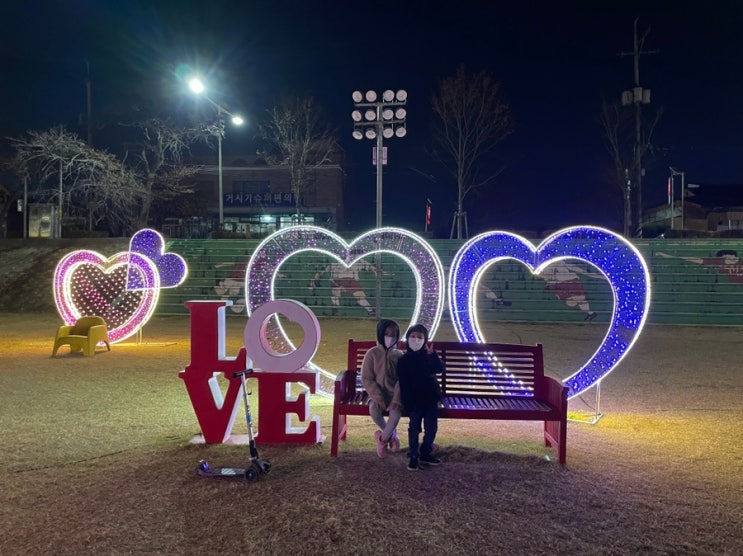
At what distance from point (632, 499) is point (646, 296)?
2763 mm

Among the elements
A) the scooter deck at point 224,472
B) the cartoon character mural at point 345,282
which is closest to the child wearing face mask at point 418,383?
the scooter deck at point 224,472

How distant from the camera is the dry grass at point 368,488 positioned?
11.3 ft

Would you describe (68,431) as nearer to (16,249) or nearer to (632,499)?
(632,499)

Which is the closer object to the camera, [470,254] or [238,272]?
[470,254]

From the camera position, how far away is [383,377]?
5098 millimetres

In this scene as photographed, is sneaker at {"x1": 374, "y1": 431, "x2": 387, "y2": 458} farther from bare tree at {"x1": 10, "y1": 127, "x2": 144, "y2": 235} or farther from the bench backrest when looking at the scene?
bare tree at {"x1": 10, "y1": 127, "x2": 144, "y2": 235}

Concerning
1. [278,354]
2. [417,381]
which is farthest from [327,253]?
[417,381]

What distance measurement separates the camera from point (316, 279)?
63.7ft

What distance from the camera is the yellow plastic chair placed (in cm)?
1068

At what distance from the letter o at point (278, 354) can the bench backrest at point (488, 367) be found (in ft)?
1.75

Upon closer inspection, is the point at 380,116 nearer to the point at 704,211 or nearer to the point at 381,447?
the point at 381,447

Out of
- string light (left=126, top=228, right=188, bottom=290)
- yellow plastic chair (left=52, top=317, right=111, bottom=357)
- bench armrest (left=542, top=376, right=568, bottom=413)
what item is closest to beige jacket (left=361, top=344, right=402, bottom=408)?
bench armrest (left=542, top=376, right=568, bottom=413)

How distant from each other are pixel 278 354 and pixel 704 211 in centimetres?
4744

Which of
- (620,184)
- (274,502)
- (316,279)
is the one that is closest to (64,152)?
(316,279)
